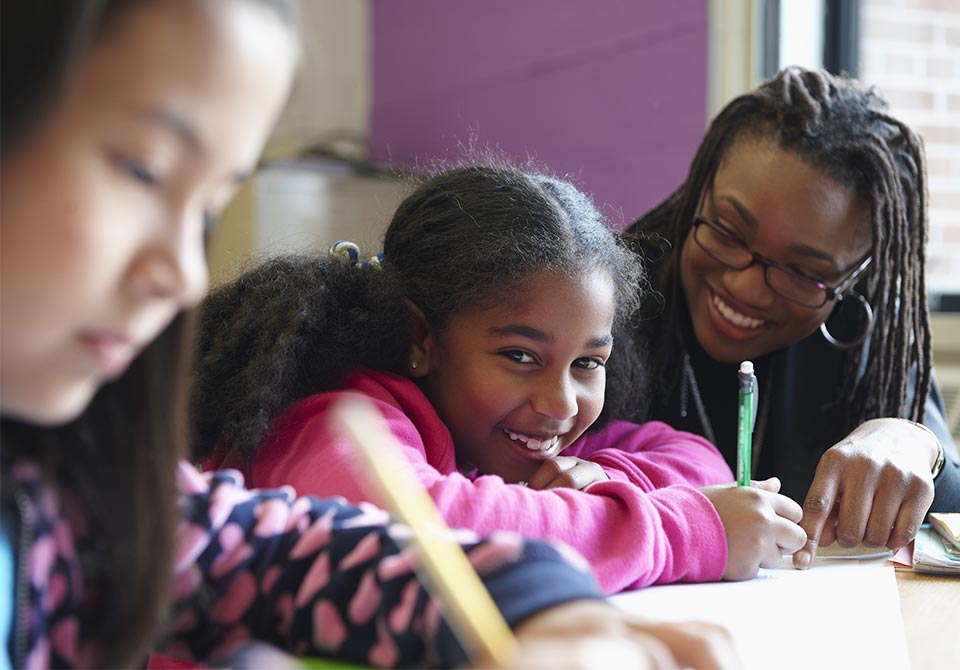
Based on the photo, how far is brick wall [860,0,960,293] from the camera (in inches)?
89.3

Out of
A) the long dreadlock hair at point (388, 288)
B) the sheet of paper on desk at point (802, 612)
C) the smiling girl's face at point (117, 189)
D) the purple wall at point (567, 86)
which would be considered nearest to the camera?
the smiling girl's face at point (117, 189)

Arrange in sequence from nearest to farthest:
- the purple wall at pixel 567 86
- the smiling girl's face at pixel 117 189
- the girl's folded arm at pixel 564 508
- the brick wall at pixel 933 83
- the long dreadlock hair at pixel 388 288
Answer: the smiling girl's face at pixel 117 189 → the girl's folded arm at pixel 564 508 → the long dreadlock hair at pixel 388 288 → the purple wall at pixel 567 86 → the brick wall at pixel 933 83

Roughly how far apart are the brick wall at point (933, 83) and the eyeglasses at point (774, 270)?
1.15 metres

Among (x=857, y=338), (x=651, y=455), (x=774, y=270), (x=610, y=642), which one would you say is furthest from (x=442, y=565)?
(x=857, y=338)

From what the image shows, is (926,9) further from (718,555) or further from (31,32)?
(31,32)

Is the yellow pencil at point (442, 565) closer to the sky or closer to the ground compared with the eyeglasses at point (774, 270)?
closer to the sky

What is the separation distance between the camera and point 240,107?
458mm

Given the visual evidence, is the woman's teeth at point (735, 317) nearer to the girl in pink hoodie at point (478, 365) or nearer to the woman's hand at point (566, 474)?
the girl in pink hoodie at point (478, 365)

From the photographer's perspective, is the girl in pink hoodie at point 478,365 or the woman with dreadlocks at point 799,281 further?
the woman with dreadlocks at point 799,281

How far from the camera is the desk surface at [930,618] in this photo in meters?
0.67

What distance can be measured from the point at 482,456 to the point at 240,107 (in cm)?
59

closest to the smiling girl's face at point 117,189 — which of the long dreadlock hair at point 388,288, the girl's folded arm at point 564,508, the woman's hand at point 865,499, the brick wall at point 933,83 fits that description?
the girl's folded arm at point 564,508

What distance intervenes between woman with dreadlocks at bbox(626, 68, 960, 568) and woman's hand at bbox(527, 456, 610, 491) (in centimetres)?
32

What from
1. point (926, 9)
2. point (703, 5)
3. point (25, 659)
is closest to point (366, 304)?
point (25, 659)
